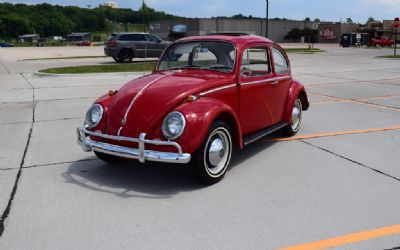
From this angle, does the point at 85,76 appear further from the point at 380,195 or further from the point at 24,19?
the point at 24,19

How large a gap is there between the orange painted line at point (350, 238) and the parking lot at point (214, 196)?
0.05 feet

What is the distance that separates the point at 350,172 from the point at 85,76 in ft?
44.7

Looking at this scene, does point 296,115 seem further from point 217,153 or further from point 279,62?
point 217,153

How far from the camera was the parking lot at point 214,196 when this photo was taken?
11.4 feet

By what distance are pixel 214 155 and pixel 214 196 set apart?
0.52 m

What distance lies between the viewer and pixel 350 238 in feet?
11.3

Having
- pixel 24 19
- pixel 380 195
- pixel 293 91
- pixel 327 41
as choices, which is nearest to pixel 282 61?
pixel 293 91

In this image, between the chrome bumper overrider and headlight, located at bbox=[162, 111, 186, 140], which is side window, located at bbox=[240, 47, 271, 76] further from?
the chrome bumper overrider

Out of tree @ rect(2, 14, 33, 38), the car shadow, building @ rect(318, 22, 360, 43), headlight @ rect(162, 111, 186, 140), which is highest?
tree @ rect(2, 14, 33, 38)

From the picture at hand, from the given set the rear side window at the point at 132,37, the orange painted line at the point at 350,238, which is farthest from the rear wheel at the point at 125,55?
the orange painted line at the point at 350,238

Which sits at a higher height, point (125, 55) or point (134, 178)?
point (125, 55)

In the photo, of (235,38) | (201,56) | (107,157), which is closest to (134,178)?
(107,157)

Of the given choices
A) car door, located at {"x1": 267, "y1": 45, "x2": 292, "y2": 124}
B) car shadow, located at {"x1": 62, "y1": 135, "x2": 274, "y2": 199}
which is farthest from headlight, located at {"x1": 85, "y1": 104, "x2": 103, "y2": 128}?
car door, located at {"x1": 267, "y1": 45, "x2": 292, "y2": 124}

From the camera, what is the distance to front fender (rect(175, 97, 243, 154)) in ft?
14.1
